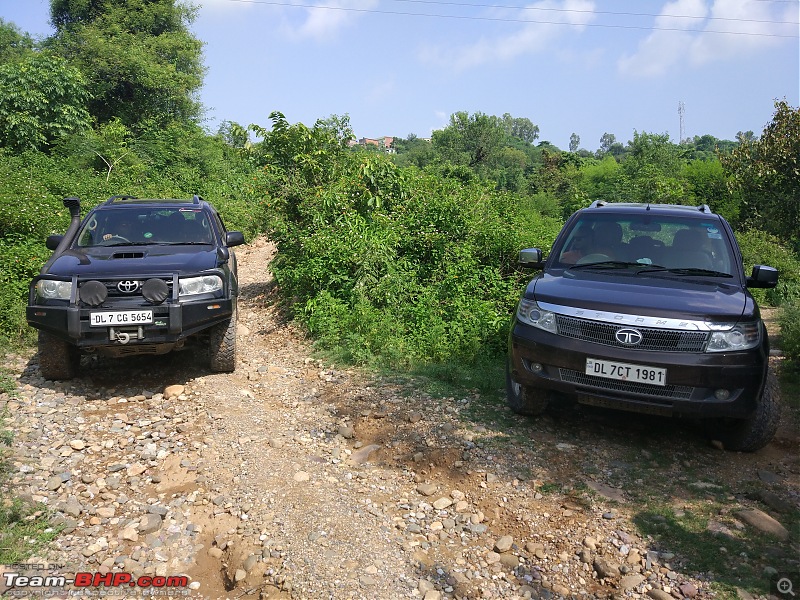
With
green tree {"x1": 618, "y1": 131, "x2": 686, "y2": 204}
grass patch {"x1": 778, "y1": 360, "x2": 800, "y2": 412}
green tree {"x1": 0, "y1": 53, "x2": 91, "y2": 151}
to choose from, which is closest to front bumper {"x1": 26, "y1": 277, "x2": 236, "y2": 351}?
grass patch {"x1": 778, "y1": 360, "x2": 800, "y2": 412}

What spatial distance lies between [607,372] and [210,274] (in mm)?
3575

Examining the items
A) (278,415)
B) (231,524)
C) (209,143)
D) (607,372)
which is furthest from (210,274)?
(209,143)

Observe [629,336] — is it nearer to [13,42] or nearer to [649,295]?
[649,295]

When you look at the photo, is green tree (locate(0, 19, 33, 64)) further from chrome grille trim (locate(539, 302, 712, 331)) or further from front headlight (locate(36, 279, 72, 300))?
chrome grille trim (locate(539, 302, 712, 331))

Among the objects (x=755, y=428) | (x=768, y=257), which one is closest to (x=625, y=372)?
(x=755, y=428)

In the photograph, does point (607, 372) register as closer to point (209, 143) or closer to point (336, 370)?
point (336, 370)

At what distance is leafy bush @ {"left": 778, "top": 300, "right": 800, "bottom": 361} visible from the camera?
277 inches

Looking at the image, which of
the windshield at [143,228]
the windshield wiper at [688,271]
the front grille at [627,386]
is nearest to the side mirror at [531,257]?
the windshield wiper at [688,271]

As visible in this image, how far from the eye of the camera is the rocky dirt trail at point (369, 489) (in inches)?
132

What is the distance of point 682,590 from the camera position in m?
3.16

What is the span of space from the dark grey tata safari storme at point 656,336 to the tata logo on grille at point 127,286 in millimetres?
3238

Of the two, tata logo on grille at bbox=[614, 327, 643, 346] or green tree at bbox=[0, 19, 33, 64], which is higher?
green tree at bbox=[0, 19, 33, 64]

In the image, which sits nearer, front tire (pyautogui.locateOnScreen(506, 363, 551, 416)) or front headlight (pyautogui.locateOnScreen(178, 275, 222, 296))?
front tire (pyautogui.locateOnScreen(506, 363, 551, 416))

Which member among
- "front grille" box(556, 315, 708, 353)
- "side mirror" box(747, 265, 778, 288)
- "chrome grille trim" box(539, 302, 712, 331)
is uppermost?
"side mirror" box(747, 265, 778, 288)
